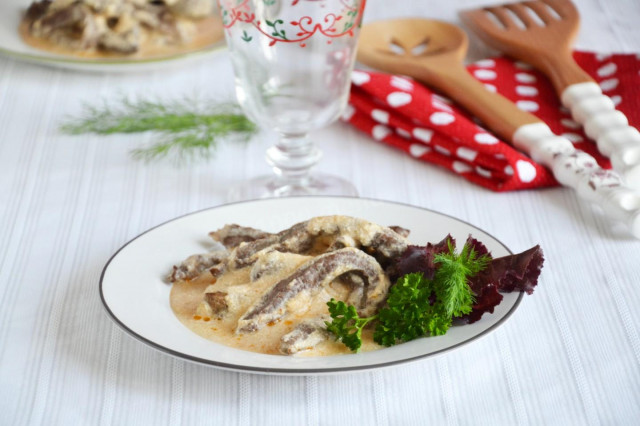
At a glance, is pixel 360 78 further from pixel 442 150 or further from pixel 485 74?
pixel 485 74

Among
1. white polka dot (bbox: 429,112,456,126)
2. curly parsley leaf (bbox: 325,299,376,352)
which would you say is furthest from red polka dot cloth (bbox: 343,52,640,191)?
curly parsley leaf (bbox: 325,299,376,352)

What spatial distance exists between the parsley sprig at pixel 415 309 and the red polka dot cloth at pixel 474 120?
73 centimetres

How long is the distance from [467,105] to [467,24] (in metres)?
0.66

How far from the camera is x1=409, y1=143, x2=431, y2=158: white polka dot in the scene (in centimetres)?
232

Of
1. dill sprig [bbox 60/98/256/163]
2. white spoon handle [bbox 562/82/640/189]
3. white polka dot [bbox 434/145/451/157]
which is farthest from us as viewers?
dill sprig [bbox 60/98/256/163]

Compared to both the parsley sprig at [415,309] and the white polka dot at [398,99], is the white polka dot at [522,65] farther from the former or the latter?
the parsley sprig at [415,309]

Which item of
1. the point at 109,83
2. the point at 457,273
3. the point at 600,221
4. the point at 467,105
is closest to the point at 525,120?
the point at 467,105

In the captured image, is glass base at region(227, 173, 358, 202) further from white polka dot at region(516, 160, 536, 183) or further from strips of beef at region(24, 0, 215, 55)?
strips of beef at region(24, 0, 215, 55)

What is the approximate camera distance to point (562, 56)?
2.54m

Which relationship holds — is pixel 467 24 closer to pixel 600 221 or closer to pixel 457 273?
pixel 600 221

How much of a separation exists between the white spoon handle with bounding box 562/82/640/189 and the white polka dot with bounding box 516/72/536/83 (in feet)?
0.65

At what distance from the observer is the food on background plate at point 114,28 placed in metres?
2.73

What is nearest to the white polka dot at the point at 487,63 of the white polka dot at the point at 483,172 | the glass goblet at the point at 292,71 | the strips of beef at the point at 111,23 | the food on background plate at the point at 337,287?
the white polka dot at the point at 483,172

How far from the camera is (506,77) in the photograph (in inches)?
102
